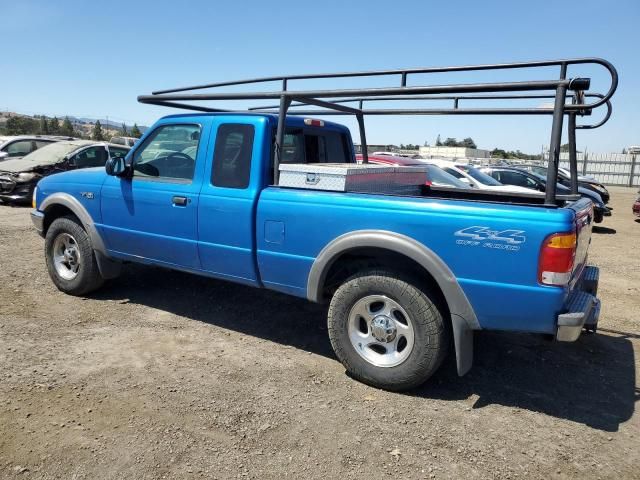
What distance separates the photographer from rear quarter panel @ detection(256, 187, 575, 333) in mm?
3113

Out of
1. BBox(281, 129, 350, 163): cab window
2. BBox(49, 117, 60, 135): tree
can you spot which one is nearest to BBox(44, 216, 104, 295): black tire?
BBox(281, 129, 350, 163): cab window

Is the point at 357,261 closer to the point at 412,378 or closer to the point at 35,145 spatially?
the point at 412,378

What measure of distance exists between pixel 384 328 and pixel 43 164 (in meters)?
10.9

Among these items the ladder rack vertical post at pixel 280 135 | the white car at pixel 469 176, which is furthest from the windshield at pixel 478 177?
the ladder rack vertical post at pixel 280 135

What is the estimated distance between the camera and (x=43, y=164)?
11891 millimetres

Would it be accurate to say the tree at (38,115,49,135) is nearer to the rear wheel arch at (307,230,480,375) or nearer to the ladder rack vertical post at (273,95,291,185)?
the ladder rack vertical post at (273,95,291,185)

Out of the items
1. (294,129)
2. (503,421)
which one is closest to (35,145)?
(294,129)

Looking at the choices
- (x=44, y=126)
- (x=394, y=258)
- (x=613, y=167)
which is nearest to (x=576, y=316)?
(x=394, y=258)

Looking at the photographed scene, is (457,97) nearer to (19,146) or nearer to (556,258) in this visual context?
(556,258)

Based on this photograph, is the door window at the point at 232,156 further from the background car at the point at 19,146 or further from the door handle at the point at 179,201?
the background car at the point at 19,146

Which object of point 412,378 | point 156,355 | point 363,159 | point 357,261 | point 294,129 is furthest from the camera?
point 363,159

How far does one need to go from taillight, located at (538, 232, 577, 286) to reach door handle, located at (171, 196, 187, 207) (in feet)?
9.51

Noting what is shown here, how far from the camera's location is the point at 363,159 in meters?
6.10

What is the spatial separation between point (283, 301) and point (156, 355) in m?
1.76
